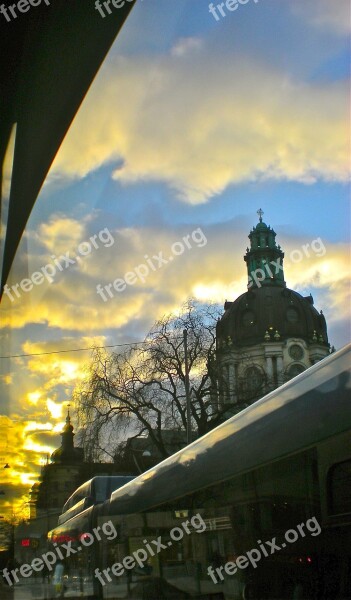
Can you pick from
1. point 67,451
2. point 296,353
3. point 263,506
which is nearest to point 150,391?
point 67,451

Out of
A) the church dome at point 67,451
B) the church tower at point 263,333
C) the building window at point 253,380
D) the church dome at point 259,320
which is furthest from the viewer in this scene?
the church dome at point 67,451

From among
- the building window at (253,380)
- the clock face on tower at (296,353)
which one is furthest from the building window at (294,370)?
the building window at (253,380)

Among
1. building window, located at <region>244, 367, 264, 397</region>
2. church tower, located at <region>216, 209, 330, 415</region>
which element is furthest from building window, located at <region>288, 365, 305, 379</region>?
building window, located at <region>244, 367, 264, 397</region>

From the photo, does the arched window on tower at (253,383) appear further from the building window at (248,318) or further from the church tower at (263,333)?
the building window at (248,318)

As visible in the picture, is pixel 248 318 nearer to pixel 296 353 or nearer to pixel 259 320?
pixel 259 320

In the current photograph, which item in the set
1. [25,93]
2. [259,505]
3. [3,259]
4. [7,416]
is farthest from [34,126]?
[259,505]

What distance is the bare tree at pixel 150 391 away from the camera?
4.40 meters

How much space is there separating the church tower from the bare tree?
0.85ft

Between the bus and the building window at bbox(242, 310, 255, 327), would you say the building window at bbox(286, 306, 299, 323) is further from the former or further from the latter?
the bus

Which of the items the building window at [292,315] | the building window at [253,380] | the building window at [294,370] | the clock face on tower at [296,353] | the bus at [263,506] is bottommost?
the bus at [263,506]

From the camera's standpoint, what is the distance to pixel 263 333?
12.7 feet

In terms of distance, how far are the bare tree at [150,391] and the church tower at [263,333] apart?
0.85ft

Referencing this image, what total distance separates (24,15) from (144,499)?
7.76 ft

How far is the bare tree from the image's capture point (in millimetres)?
4402
